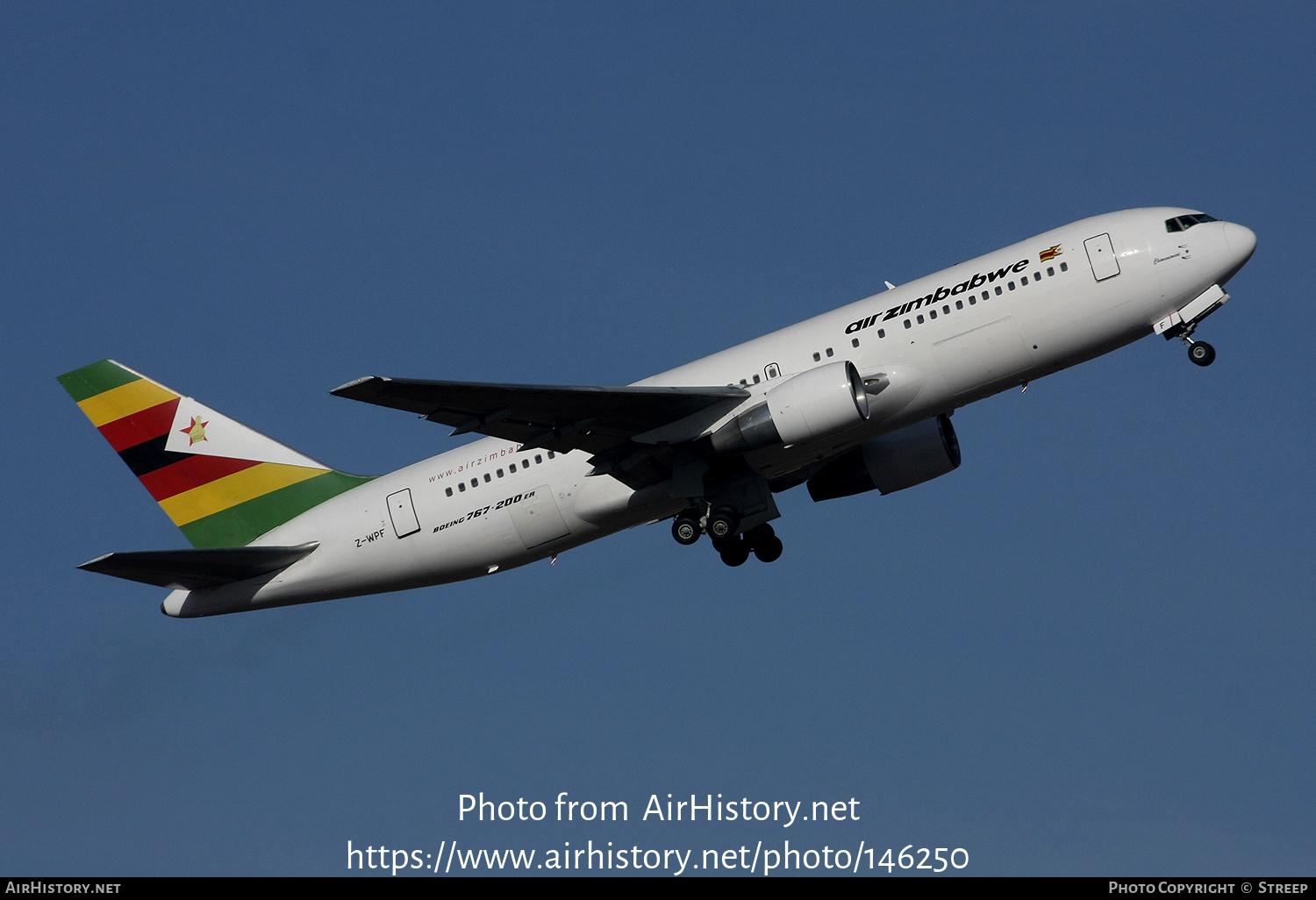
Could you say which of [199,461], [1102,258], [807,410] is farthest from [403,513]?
[1102,258]

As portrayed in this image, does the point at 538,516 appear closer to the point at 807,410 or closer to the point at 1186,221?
the point at 807,410

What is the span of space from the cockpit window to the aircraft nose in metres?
0.50

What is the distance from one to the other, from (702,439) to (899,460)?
6753mm

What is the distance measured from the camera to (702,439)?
33.0m

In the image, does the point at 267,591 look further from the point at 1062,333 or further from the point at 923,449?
the point at 1062,333

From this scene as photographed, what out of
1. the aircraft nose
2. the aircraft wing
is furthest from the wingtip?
the aircraft nose

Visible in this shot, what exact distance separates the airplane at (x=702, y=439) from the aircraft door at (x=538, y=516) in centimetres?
5

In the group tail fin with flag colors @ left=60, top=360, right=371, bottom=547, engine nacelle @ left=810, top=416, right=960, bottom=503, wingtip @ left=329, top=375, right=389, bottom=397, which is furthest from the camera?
tail fin with flag colors @ left=60, top=360, right=371, bottom=547

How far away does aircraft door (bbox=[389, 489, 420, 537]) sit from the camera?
1387 inches

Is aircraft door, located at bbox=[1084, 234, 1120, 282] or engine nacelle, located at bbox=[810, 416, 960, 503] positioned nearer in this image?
aircraft door, located at bbox=[1084, 234, 1120, 282]

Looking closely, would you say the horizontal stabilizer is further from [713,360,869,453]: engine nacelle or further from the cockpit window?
the cockpit window

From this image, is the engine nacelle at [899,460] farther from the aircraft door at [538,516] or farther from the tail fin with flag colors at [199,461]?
the tail fin with flag colors at [199,461]

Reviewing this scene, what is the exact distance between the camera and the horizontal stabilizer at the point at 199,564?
33.1 meters
